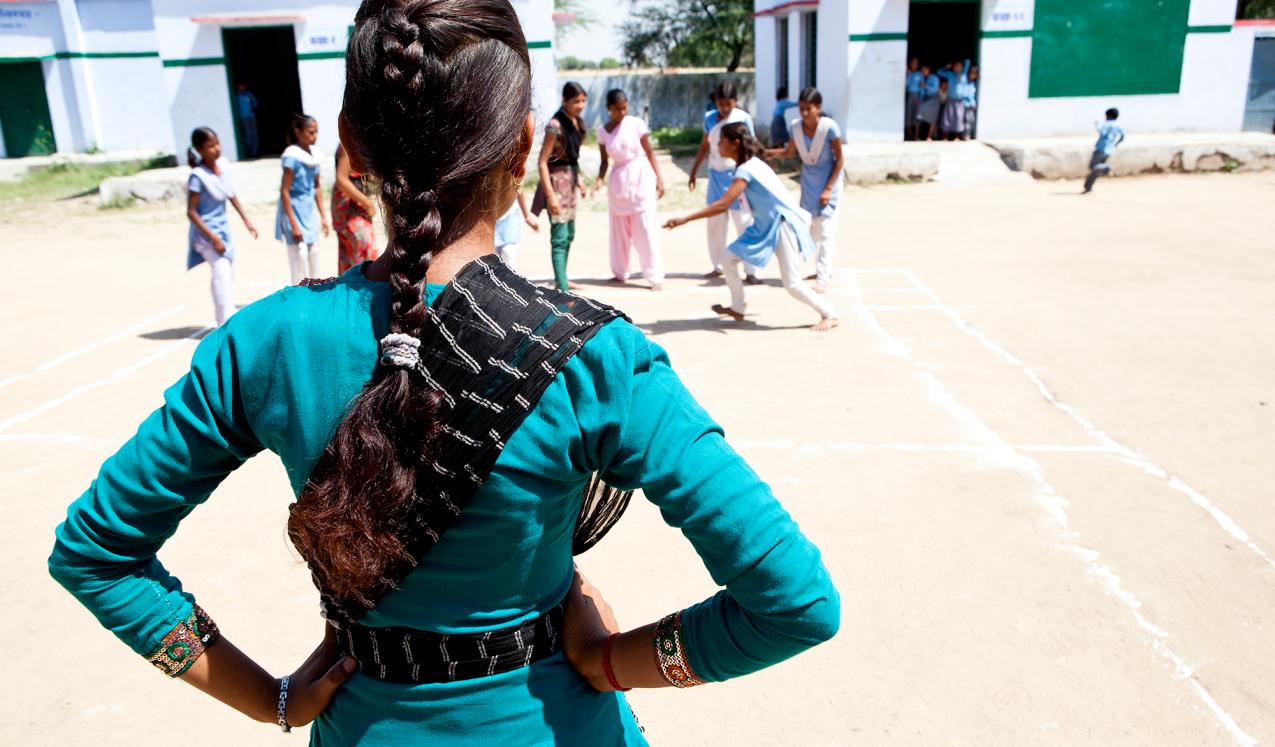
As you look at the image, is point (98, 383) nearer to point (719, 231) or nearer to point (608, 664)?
point (719, 231)

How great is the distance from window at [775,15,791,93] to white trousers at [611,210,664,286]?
13615mm

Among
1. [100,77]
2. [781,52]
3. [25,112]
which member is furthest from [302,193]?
[25,112]

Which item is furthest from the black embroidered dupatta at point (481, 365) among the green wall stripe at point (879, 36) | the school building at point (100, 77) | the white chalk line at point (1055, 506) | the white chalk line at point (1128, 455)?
the school building at point (100, 77)

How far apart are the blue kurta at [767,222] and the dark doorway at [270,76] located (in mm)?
15783

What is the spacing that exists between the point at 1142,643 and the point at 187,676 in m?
2.99

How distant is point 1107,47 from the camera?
1722 centimetres

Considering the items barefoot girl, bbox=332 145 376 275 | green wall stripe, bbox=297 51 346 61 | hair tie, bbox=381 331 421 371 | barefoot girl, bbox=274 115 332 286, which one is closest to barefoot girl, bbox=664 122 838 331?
barefoot girl, bbox=332 145 376 275

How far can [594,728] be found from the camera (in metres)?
1.30

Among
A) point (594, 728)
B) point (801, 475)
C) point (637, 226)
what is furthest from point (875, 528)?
point (637, 226)

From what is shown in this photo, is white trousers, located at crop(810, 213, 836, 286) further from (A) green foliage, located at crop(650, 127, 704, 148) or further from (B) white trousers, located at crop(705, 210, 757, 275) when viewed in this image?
(A) green foliage, located at crop(650, 127, 704, 148)

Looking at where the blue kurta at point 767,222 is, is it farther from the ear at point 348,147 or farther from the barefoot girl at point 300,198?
the ear at point 348,147

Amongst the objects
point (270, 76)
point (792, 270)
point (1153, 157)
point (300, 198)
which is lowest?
point (1153, 157)

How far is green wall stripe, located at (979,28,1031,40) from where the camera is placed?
55.8 ft

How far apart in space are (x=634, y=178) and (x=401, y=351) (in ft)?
25.4
